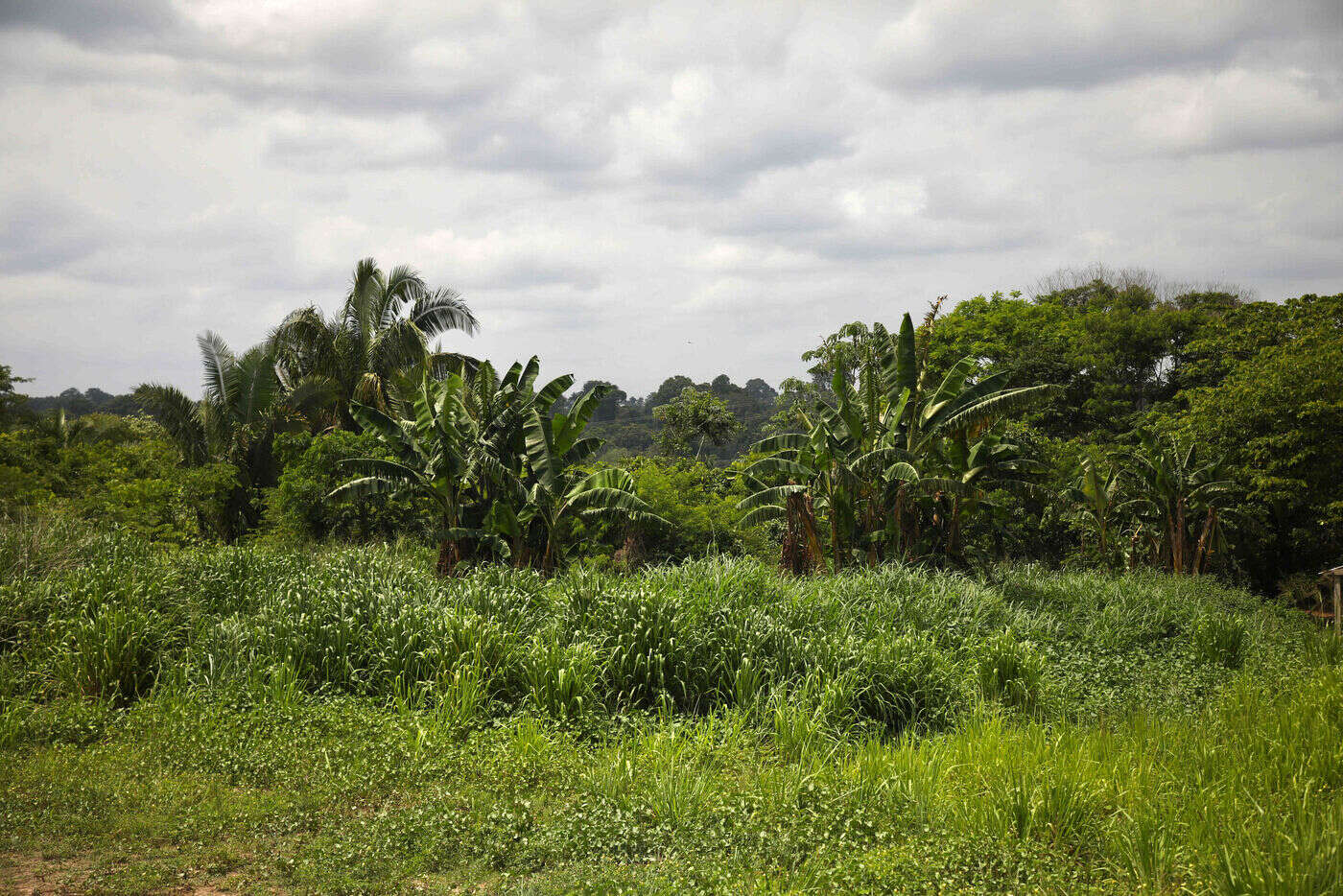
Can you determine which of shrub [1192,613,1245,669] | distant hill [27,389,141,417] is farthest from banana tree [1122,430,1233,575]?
distant hill [27,389,141,417]

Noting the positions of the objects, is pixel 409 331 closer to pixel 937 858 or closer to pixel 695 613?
pixel 695 613

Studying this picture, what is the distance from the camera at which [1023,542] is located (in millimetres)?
27359

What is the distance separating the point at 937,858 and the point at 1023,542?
973 inches

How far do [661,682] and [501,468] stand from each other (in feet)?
26.5

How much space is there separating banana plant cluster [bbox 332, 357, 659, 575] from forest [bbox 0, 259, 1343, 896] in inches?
3.4

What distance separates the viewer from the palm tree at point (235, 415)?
80.1ft

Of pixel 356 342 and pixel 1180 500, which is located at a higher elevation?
pixel 356 342

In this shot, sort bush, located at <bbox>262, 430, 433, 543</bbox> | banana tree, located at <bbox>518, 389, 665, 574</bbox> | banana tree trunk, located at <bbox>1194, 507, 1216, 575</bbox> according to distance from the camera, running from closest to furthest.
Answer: banana tree, located at <bbox>518, 389, 665, 574</bbox> < banana tree trunk, located at <bbox>1194, 507, 1216, 575</bbox> < bush, located at <bbox>262, 430, 433, 543</bbox>

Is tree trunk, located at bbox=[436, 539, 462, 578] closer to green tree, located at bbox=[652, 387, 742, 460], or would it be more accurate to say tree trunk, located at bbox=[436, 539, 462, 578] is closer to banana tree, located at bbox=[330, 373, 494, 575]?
banana tree, located at bbox=[330, 373, 494, 575]

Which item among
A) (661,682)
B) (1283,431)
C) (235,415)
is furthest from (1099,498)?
(235,415)

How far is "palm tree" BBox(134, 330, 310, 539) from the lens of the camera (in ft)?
80.1

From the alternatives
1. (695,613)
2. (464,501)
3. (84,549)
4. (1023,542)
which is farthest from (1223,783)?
(1023,542)

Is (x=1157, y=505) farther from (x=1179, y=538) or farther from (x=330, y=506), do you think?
(x=330, y=506)

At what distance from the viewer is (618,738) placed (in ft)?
23.4
